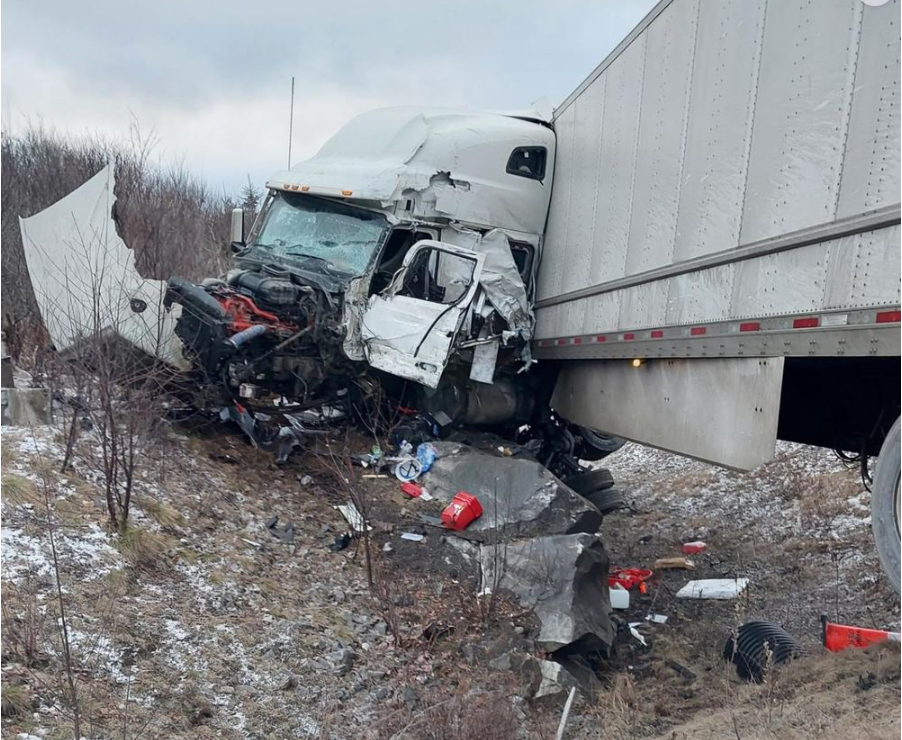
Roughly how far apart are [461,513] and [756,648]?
96.2 inches

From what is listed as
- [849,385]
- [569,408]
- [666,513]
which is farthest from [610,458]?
[849,385]

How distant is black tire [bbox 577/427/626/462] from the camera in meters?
9.69

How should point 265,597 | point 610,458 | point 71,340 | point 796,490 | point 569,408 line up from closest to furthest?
point 265,597 < point 71,340 < point 569,408 < point 796,490 < point 610,458

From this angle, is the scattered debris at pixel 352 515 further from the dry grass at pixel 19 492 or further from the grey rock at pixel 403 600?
the dry grass at pixel 19 492

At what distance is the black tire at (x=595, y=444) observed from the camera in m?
9.69

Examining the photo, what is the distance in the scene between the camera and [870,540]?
7355 mm

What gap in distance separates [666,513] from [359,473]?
402cm

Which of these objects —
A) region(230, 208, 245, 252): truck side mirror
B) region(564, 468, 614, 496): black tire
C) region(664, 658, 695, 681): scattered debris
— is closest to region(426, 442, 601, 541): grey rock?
region(664, 658, 695, 681): scattered debris

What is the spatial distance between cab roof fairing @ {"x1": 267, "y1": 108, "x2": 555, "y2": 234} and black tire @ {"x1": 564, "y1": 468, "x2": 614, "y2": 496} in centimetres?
280

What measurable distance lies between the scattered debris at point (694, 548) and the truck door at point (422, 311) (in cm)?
306

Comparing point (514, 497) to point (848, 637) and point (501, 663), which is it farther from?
point (848, 637)

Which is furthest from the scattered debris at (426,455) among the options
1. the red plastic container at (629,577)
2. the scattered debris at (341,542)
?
the red plastic container at (629,577)

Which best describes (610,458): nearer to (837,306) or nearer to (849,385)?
(849,385)

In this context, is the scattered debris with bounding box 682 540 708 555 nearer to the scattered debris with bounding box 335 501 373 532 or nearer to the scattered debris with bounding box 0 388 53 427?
the scattered debris with bounding box 335 501 373 532
